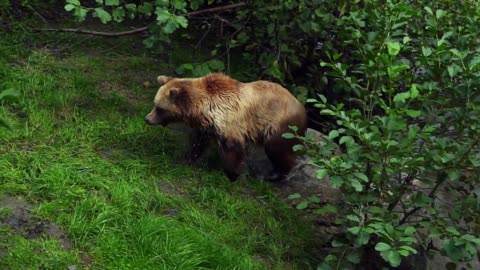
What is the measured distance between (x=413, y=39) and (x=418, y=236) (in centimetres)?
181

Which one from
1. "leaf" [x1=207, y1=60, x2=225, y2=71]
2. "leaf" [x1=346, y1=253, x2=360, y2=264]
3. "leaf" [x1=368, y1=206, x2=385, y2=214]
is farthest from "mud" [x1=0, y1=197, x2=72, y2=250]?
"leaf" [x1=207, y1=60, x2=225, y2=71]

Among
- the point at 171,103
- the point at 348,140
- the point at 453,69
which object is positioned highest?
the point at 453,69

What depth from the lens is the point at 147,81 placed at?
719cm

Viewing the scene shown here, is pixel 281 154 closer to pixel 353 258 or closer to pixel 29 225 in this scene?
pixel 353 258

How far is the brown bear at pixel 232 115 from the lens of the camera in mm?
5949

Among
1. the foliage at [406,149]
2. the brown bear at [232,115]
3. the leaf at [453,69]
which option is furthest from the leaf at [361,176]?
the brown bear at [232,115]

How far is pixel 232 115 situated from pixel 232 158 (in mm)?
417

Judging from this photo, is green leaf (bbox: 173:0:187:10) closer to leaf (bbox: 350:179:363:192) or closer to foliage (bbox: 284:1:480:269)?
foliage (bbox: 284:1:480:269)

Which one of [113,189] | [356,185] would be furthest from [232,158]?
[356,185]

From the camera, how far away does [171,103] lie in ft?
19.9

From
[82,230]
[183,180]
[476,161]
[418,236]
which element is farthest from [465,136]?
[82,230]

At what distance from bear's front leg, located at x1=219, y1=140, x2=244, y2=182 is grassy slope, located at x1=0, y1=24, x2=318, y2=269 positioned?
0.11 metres

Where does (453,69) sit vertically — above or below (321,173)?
above

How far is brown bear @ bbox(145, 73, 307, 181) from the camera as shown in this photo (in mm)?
5949
